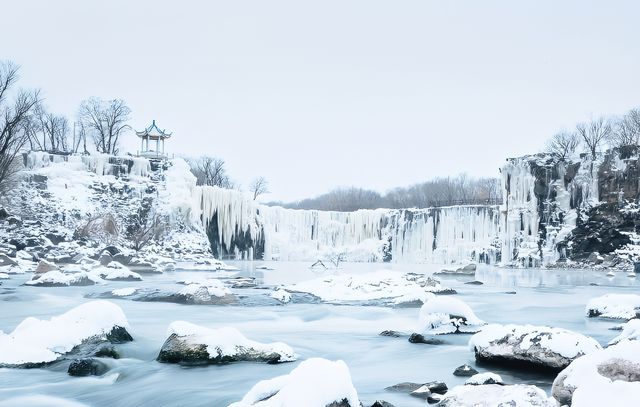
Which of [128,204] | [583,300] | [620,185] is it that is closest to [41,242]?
[128,204]

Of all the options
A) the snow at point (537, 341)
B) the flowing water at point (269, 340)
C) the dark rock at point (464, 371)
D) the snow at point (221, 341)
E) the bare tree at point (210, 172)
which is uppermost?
the bare tree at point (210, 172)

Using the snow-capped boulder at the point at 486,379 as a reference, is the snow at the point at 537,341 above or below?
above

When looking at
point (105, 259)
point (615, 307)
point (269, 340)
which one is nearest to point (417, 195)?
point (105, 259)

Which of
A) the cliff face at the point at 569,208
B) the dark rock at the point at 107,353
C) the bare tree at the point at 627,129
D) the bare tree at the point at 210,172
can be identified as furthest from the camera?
the bare tree at the point at 210,172

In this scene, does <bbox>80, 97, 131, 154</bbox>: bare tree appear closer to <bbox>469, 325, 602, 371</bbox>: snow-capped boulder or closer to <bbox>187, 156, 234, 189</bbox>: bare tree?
<bbox>187, 156, 234, 189</bbox>: bare tree

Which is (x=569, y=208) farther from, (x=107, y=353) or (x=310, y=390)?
(x=310, y=390)

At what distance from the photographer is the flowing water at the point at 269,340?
18.3 ft

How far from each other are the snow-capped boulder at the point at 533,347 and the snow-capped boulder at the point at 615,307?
4886 millimetres

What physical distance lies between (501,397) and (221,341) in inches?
148

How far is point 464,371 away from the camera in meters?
6.04

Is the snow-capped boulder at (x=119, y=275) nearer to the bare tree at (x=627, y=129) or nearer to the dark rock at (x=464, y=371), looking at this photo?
the dark rock at (x=464, y=371)

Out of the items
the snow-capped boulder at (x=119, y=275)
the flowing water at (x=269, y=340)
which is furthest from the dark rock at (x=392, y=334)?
the snow-capped boulder at (x=119, y=275)

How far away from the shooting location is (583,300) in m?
14.7

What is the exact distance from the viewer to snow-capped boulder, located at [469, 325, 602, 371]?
5.76 meters
